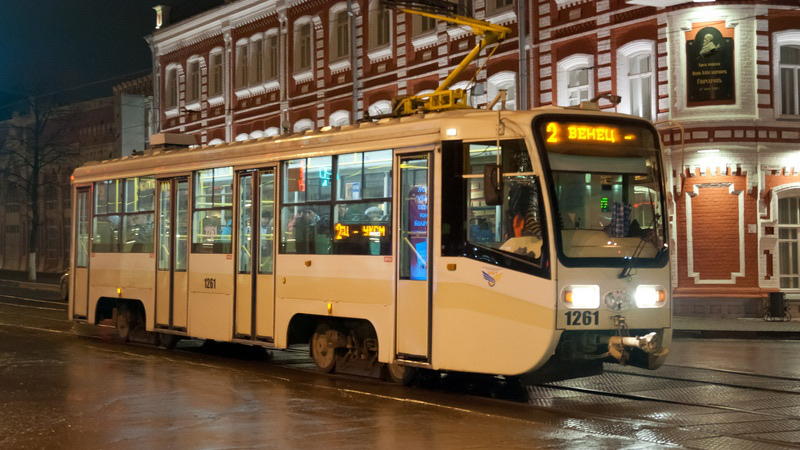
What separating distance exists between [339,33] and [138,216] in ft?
72.2

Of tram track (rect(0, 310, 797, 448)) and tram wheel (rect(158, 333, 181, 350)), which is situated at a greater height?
tram wheel (rect(158, 333, 181, 350))

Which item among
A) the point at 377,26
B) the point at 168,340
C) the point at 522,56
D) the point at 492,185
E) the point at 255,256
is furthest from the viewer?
the point at 377,26

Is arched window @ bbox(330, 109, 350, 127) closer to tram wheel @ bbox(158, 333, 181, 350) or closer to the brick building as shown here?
the brick building

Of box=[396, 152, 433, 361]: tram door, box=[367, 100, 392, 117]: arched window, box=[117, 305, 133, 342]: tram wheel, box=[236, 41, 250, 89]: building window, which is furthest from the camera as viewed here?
box=[236, 41, 250, 89]: building window

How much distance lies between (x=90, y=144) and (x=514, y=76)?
34.0 m

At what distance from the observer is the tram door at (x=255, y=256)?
16.6 meters

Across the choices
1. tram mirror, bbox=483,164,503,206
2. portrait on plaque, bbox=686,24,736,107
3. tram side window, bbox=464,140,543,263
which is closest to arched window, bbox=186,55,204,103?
portrait on plaque, bbox=686,24,736,107

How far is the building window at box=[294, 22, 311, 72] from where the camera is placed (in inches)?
1686

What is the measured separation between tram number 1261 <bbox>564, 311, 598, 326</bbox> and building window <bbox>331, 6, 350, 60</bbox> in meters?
29.3

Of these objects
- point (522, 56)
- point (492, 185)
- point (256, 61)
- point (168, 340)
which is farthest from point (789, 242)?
point (256, 61)

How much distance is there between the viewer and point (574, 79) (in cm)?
3180

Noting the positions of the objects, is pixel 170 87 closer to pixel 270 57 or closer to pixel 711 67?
pixel 270 57

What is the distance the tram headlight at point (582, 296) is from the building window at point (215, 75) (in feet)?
121

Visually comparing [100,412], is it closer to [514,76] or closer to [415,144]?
[415,144]
